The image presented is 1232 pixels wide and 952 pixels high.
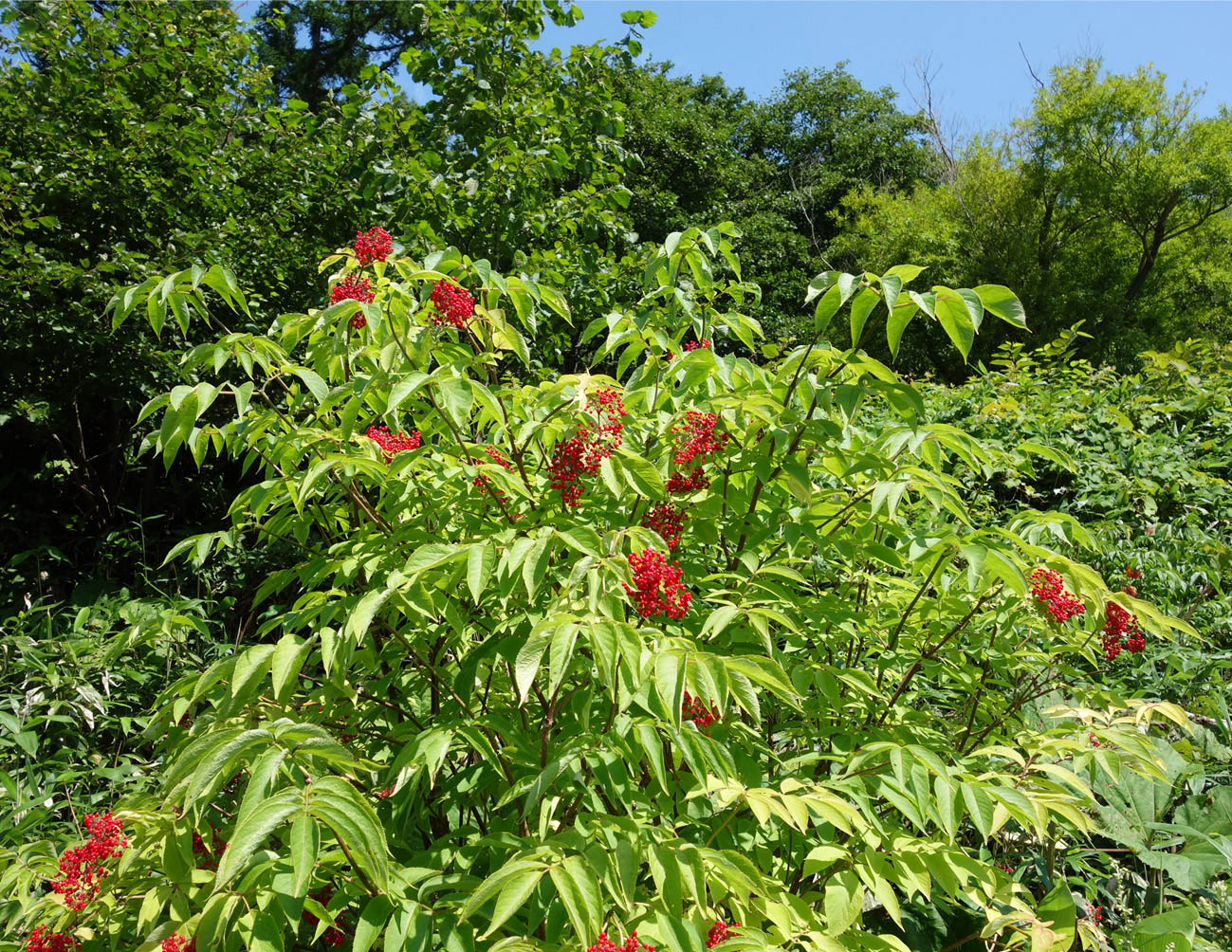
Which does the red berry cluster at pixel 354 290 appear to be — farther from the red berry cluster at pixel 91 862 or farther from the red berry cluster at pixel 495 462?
the red berry cluster at pixel 91 862

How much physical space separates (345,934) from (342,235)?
512cm

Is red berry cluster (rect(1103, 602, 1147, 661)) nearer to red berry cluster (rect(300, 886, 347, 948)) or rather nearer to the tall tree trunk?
red berry cluster (rect(300, 886, 347, 948))

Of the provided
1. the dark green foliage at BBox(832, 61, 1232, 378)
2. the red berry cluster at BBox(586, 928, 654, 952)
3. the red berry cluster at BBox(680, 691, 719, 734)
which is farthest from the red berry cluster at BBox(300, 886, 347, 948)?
the dark green foliage at BBox(832, 61, 1232, 378)

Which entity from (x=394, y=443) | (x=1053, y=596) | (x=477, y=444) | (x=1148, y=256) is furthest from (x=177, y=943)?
(x=1148, y=256)

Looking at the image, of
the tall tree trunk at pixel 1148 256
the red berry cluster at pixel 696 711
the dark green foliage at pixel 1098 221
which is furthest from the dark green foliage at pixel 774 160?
the red berry cluster at pixel 696 711

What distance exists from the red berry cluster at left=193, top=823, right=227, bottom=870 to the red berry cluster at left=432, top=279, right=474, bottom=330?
124 centimetres

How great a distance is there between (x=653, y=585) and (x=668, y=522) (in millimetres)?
390

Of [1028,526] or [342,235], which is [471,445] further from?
[342,235]

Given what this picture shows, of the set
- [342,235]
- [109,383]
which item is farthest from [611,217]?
[109,383]

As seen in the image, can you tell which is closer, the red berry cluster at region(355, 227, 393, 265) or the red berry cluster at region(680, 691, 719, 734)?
the red berry cluster at region(680, 691, 719, 734)

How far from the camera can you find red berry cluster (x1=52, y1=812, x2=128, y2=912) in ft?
5.31

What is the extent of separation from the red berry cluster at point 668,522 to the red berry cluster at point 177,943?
1.17m

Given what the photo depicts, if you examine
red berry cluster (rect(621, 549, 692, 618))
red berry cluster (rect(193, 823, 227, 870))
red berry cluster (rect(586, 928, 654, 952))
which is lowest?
red berry cluster (rect(193, 823, 227, 870))

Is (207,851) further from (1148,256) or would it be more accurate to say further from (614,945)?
(1148,256)
